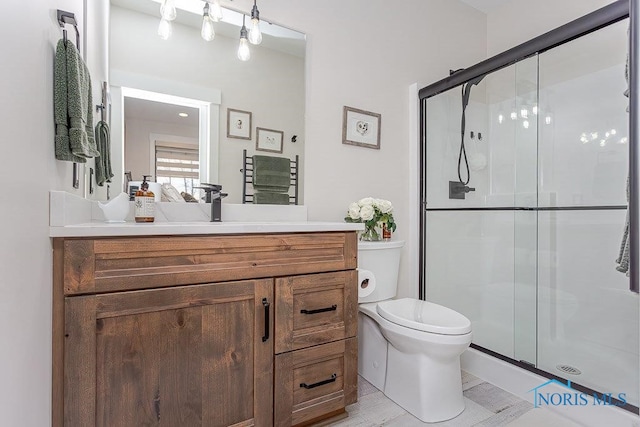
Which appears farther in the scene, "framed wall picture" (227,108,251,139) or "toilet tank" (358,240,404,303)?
"toilet tank" (358,240,404,303)

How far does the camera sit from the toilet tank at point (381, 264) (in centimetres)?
190

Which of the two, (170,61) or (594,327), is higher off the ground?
(170,61)

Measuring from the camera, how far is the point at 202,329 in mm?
1144

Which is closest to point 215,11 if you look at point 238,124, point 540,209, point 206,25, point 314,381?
point 206,25

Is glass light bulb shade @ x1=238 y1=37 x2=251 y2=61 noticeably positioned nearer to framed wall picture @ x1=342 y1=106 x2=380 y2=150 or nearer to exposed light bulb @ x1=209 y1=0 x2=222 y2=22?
exposed light bulb @ x1=209 y1=0 x2=222 y2=22

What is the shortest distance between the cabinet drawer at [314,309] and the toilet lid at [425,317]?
27cm

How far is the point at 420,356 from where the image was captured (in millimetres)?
1559

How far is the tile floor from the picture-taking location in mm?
1519

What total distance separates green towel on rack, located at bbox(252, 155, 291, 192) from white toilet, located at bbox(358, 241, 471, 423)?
0.60 m

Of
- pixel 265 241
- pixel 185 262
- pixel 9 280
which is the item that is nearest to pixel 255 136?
pixel 265 241

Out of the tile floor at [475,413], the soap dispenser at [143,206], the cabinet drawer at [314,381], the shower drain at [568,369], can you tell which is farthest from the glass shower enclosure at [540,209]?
the soap dispenser at [143,206]

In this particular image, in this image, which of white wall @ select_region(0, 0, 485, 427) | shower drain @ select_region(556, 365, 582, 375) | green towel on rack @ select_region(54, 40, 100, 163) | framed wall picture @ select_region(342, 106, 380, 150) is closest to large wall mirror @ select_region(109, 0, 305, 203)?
white wall @ select_region(0, 0, 485, 427)

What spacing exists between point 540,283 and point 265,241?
182cm

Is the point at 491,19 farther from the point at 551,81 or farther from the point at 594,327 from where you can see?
the point at 594,327
